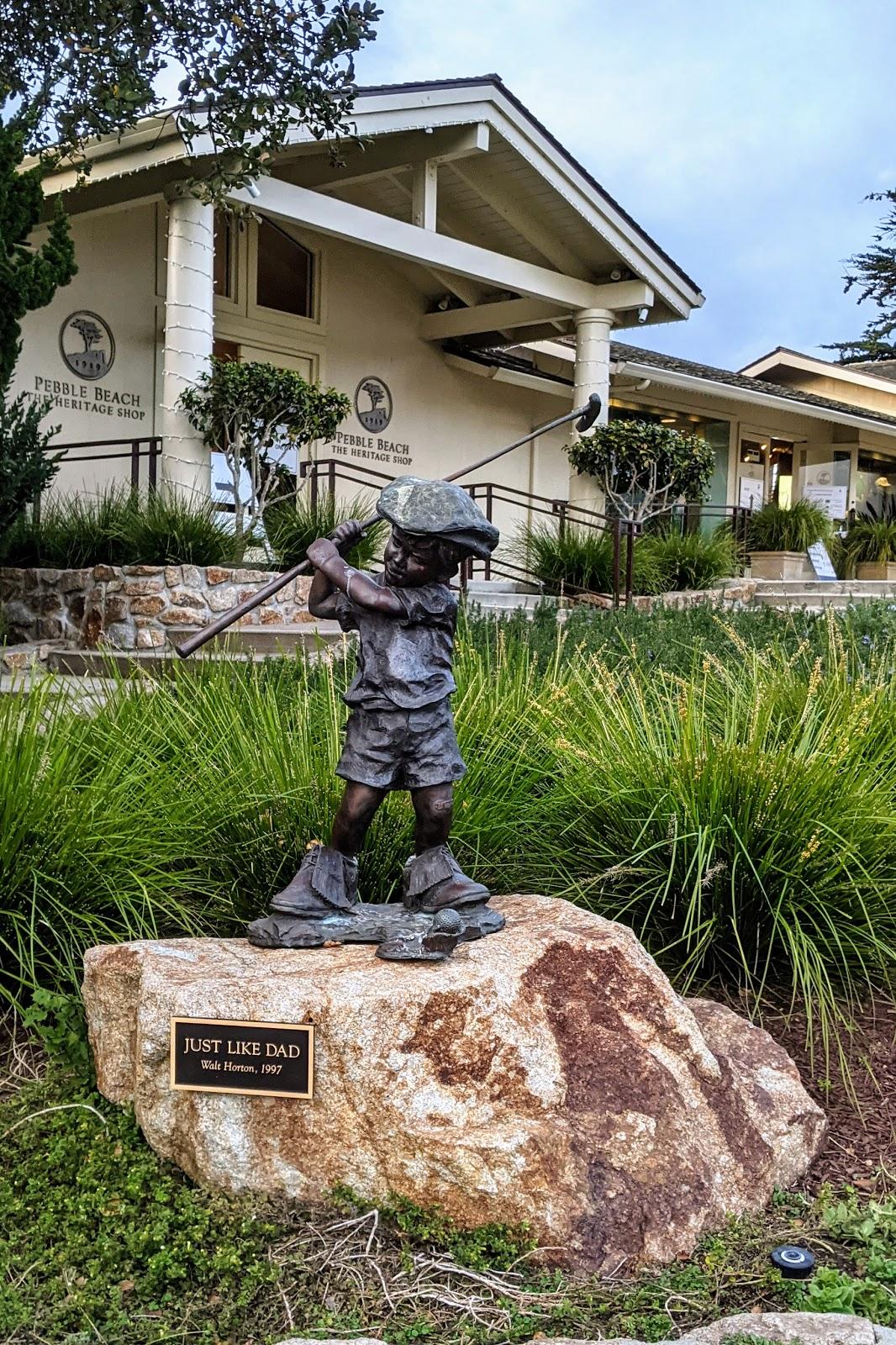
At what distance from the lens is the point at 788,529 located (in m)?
18.1

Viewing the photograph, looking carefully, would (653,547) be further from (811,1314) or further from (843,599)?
(811,1314)

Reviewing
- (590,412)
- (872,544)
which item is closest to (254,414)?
(590,412)

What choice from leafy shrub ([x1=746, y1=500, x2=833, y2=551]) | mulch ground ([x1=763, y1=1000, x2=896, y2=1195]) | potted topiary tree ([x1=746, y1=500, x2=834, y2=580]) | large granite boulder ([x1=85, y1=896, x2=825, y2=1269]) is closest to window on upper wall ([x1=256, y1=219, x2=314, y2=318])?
potted topiary tree ([x1=746, y1=500, x2=834, y2=580])

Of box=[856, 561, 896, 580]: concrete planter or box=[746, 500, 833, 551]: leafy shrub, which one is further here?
box=[856, 561, 896, 580]: concrete planter

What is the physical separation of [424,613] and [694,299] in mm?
12524

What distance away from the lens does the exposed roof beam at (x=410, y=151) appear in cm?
1135

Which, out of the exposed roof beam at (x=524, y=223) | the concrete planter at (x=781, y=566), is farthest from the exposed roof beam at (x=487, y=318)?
the concrete planter at (x=781, y=566)

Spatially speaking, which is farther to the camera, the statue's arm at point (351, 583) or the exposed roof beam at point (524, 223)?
the exposed roof beam at point (524, 223)

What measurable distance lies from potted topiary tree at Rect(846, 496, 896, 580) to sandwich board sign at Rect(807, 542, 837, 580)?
167cm

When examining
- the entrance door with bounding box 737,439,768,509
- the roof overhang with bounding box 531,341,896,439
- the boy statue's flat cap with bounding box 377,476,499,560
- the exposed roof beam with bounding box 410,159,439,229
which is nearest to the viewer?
the boy statue's flat cap with bounding box 377,476,499,560

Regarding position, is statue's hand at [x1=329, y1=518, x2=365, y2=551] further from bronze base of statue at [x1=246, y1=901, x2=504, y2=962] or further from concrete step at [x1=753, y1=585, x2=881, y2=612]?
concrete step at [x1=753, y1=585, x2=881, y2=612]

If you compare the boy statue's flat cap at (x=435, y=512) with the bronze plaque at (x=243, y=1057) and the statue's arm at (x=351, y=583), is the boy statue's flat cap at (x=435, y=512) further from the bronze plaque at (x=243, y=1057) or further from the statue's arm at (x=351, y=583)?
the bronze plaque at (x=243, y=1057)

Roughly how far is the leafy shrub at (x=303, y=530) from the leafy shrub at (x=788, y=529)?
967cm

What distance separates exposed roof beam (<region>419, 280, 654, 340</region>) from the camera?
539 inches
